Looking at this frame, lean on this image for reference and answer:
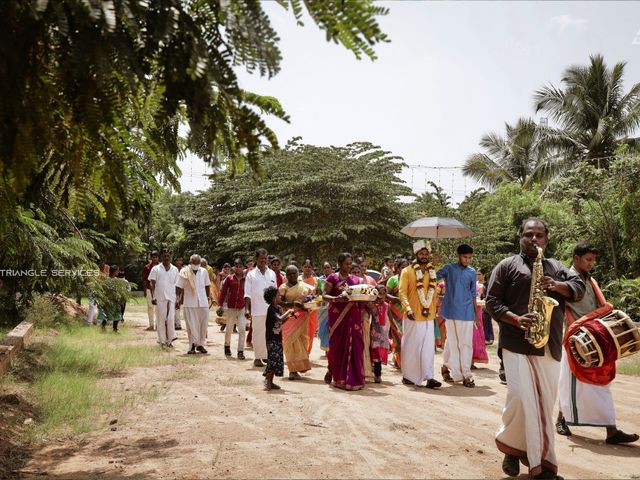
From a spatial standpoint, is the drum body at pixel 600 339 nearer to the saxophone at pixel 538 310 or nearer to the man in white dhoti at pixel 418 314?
the saxophone at pixel 538 310

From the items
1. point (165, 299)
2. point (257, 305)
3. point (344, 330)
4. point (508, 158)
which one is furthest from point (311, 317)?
point (508, 158)

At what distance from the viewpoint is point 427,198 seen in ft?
103

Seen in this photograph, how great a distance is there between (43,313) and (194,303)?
456 cm

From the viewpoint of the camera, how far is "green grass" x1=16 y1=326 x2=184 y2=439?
764 cm

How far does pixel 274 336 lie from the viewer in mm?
10500

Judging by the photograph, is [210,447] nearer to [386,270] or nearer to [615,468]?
[615,468]

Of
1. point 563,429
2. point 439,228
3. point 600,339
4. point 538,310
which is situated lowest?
point 563,429

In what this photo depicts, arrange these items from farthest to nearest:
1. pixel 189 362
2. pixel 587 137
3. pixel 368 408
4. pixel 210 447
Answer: pixel 587 137, pixel 189 362, pixel 368 408, pixel 210 447

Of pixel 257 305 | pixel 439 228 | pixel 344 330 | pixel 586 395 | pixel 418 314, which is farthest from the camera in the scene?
pixel 439 228

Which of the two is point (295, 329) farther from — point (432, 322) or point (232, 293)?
point (232, 293)

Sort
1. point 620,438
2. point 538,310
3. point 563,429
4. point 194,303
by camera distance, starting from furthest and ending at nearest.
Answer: point 194,303 < point 563,429 < point 620,438 < point 538,310

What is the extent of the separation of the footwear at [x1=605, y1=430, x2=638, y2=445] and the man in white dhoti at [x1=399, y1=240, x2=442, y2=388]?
3.74 meters

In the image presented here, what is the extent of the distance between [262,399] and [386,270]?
7.89 metres

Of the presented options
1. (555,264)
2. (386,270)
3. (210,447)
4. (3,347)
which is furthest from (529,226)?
(386,270)
